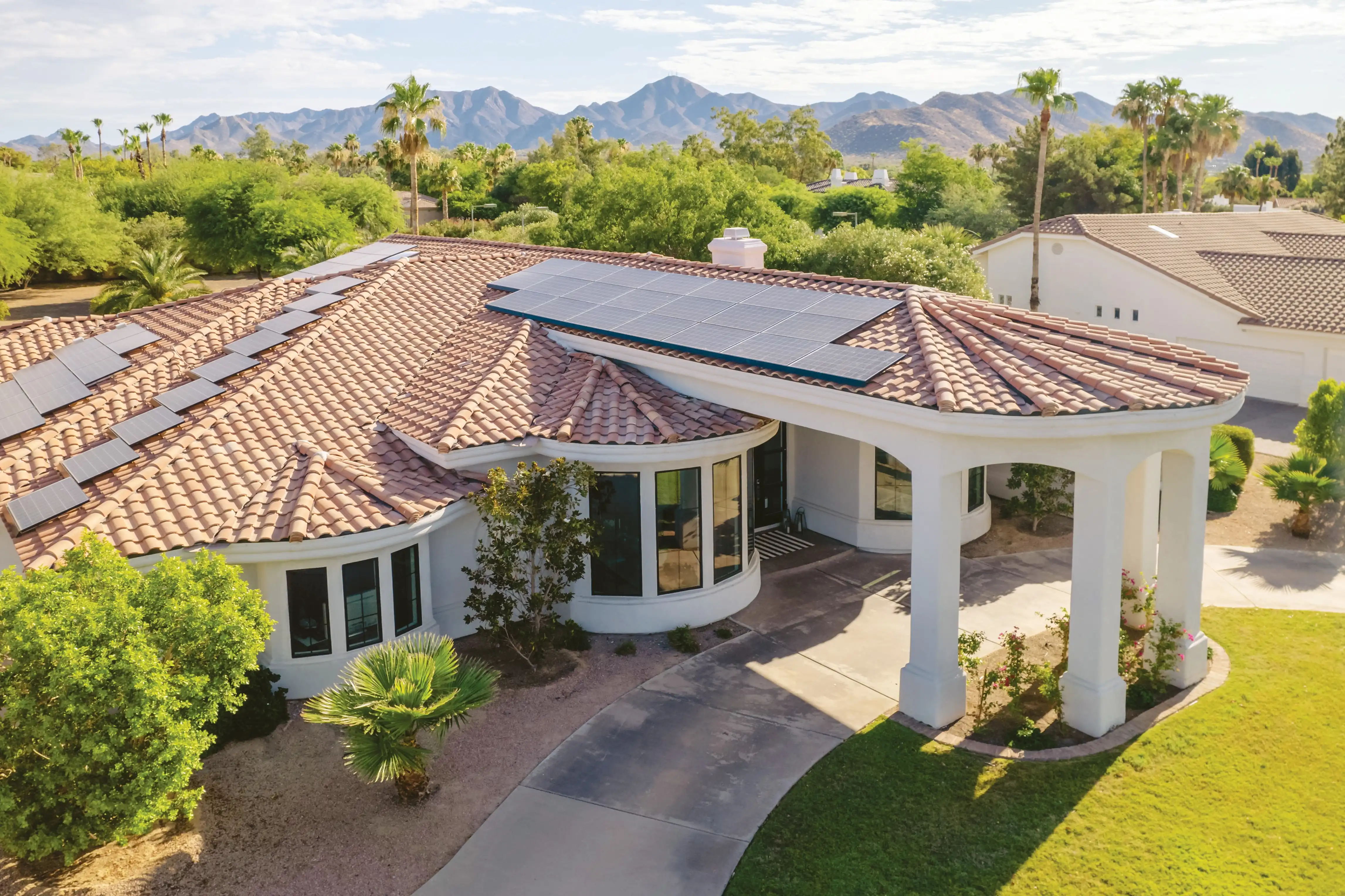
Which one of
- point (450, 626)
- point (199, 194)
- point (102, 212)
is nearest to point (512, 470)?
point (450, 626)

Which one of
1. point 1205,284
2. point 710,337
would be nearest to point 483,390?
point 710,337

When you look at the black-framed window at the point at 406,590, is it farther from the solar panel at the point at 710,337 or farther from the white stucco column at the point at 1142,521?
the white stucco column at the point at 1142,521

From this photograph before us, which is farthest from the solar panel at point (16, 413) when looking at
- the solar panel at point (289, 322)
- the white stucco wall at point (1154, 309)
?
the white stucco wall at point (1154, 309)

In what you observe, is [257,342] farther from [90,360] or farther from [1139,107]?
[1139,107]

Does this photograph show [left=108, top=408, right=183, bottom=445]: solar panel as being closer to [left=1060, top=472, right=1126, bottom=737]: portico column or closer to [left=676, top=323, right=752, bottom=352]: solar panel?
[left=676, top=323, right=752, bottom=352]: solar panel

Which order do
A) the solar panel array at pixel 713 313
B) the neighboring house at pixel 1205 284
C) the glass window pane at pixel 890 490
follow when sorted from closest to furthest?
the solar panel array at pixel 713 313, the glass window pane at pixel 890 490, the neighboring house at pixel 1205 284

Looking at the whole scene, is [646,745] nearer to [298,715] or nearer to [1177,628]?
[298,715]
